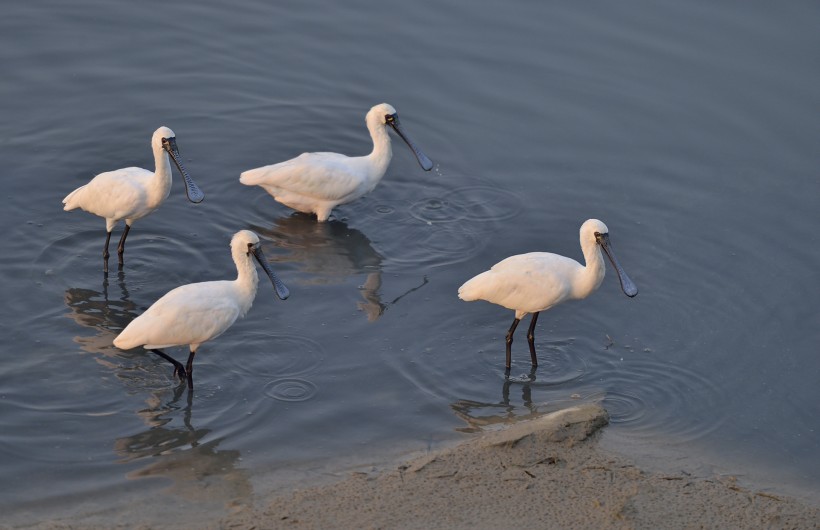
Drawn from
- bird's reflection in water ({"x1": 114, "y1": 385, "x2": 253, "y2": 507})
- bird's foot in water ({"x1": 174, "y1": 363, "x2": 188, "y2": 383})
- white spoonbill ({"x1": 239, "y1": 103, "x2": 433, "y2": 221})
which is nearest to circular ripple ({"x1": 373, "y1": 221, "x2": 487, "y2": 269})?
white spoonbill ({"x1": 239, "y1": 103, "x2": 433, "y2": 221})

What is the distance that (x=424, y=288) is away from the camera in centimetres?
1113

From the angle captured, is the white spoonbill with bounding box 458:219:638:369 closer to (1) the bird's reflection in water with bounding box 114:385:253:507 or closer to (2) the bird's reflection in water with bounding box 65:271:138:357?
(1) the bird's reflection in water with bounding box 114:385:253:507

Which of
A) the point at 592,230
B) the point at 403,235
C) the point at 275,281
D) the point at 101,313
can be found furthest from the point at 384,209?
the point at 101,313

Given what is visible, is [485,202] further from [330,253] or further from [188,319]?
[188,319]

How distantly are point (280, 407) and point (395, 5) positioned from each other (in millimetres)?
8023

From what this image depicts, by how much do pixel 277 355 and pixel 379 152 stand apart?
356 centimetres

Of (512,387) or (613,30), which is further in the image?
(613,30)

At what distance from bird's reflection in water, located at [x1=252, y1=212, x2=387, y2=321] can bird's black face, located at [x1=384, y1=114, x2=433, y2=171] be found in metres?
1.10

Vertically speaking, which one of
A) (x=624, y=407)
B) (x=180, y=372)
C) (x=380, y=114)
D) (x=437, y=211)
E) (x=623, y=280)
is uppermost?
(x=380, y=114)

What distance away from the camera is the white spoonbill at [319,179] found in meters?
12.3

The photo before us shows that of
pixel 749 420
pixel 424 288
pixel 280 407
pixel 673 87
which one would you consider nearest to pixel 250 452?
pixel 280 407

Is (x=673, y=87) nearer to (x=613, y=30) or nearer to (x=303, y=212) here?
(x=613, y=30)

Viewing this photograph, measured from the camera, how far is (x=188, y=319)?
923 cm

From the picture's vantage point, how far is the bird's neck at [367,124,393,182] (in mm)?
12625
